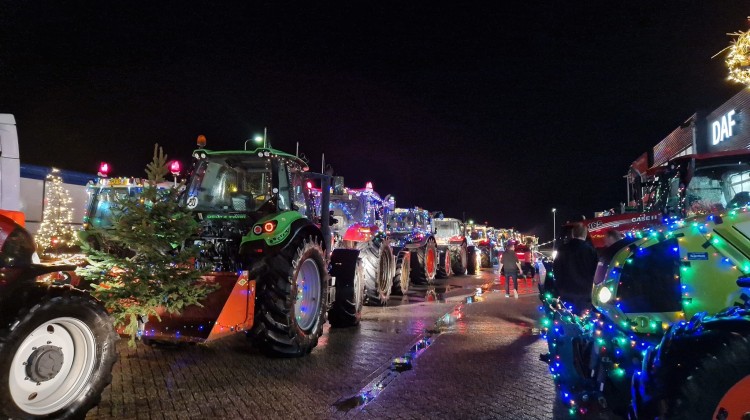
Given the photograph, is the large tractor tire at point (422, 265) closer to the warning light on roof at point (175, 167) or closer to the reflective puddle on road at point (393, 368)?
the reflective puddle on road at point (393, 368)

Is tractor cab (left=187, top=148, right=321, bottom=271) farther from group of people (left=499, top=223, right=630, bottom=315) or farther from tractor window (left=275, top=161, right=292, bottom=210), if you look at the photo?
group of people (left=499, top=223, right=630, bottom=315)

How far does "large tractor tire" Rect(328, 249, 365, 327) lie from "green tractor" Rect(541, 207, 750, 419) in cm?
446

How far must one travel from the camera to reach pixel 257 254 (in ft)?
20.6

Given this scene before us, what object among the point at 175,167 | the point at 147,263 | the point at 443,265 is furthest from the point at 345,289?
the point at 443,265

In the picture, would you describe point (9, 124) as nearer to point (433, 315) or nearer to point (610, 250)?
point (610, 250)

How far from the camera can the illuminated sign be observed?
1719 cm

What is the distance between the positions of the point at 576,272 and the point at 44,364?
522 cm

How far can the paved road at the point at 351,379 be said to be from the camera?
475 cm

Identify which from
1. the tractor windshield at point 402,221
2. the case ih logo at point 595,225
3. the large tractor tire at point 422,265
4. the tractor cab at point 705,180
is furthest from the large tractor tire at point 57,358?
the large tractor tire at point 422,265

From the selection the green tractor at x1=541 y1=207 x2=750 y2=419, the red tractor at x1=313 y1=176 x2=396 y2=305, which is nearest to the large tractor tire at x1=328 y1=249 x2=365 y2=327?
the red tractor at x1=313 y1=176 x2=396 y2=305

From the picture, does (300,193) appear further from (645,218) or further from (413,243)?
(413,243)

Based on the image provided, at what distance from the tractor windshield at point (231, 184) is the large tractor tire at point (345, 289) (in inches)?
91.3

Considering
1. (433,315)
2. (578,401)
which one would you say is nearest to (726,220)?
(578,401)

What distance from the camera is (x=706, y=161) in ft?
25.5
